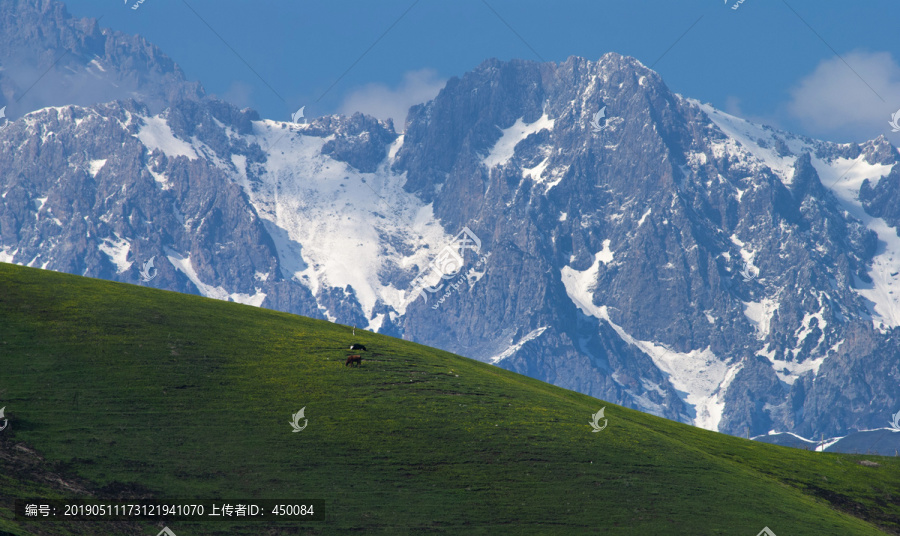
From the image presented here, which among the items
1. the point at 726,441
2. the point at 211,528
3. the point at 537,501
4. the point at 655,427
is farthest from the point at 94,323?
the point at 726,441

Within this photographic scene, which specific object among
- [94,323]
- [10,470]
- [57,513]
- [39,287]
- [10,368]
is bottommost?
[57,513]

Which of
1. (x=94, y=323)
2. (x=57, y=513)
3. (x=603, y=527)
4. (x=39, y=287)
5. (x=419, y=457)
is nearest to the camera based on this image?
(x=57, y=513)

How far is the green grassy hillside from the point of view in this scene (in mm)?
49281

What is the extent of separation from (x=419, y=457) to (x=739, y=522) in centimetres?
1972

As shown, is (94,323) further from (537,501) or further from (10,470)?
(537,501)

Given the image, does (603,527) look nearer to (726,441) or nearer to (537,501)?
(537,501)

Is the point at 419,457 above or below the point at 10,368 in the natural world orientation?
below

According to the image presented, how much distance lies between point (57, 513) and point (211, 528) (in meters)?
7.58

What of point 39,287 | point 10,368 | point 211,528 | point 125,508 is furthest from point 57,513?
point 39,287

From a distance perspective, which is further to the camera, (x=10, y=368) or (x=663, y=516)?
(x=10, y=368)

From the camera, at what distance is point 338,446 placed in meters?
55.7

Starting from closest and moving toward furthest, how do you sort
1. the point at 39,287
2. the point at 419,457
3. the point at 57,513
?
the point at 57,513 < the point at 419,457 < the point at 39,287

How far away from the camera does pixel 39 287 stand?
7219 cm

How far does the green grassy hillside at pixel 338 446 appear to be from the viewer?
49.3 metres
